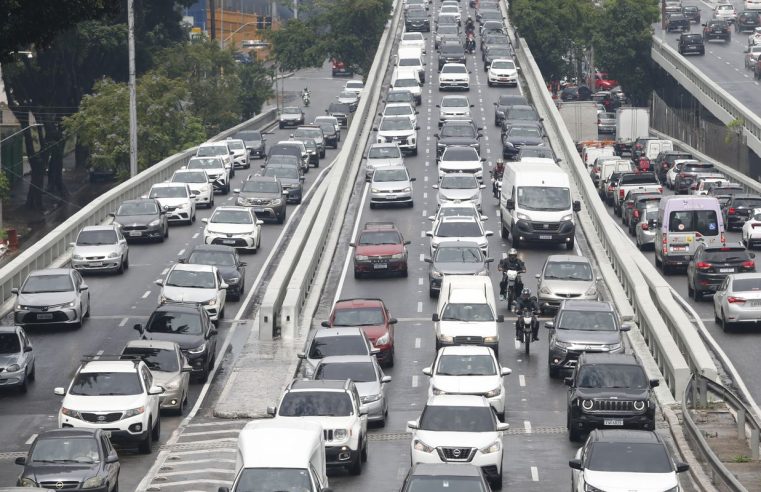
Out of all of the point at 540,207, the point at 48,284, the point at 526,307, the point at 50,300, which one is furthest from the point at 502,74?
the point at 50,300

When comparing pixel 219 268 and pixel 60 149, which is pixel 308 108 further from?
pixel 219 268

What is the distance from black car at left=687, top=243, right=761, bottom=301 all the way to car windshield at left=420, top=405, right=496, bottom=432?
774 inches

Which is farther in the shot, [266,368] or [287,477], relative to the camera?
[266,368]

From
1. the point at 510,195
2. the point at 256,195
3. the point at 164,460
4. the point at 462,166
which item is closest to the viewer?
the point at 164,460

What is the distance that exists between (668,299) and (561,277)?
3.24 meters

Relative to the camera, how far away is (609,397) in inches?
1166

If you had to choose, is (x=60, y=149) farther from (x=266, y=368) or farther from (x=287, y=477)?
(x=287, y=477)

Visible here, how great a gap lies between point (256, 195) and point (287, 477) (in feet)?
123

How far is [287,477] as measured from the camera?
22.7 metres

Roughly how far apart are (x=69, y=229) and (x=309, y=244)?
809 centimetres

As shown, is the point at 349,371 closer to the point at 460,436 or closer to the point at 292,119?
the point at 460,436

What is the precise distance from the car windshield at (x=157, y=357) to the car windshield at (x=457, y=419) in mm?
7726

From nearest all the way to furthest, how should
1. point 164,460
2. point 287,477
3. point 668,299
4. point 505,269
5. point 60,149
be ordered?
1. point 287,477
2. point 164,460
3. point 668,299
4. point 505,269
5. point 60,149

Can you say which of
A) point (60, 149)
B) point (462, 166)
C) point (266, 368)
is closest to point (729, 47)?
point (60, 149)
